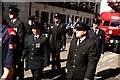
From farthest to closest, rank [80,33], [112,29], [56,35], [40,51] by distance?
[112,29], [56,35], [40,51], [80,33]

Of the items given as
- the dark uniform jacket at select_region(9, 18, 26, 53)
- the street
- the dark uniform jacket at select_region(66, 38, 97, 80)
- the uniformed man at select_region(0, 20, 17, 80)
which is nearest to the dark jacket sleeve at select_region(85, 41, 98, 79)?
the dark uniform jacket at select_region(66, 38, 97, 80)

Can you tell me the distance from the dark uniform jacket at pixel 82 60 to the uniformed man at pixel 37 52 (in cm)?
102

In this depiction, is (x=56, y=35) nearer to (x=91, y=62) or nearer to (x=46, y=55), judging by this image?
(x=46, y=55)

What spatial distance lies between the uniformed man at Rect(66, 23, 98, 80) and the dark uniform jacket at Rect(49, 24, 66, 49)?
3.87 metres

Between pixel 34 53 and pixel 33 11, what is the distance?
71.3ft

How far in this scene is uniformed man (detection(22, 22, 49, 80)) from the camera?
6688 mm

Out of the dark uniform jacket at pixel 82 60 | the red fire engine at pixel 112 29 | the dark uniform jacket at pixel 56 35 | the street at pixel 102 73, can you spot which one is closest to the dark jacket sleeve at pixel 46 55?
the dark uniform jacket at pixel 82 60

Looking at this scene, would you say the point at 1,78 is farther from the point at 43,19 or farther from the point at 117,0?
the point at 43,19

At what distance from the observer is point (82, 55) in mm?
5676

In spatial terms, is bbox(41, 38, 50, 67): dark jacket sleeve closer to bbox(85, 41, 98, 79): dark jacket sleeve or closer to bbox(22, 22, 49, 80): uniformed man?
bbox(22, 22, 49, 80): uniformed man

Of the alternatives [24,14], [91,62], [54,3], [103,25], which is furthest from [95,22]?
[54,3]

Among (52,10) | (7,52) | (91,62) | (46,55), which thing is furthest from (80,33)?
(52,10)

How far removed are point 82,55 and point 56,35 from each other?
409cm

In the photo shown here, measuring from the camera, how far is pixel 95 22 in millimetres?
9500
